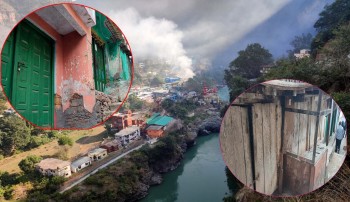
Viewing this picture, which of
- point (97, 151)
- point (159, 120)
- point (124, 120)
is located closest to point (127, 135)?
point (124, 120)

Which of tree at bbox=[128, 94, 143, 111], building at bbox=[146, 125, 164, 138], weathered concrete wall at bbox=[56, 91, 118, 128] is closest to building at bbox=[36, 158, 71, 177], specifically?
building at bbox=[146, 125, 164, 138]

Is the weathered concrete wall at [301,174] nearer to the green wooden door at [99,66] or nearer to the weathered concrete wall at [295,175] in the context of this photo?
the weathered concrete wall at [295,175]

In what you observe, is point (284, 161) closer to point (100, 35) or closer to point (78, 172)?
point (100, 35)

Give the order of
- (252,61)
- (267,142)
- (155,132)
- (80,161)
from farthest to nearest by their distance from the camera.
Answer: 1. (155,132)
2. (252,61)
3. (80,161)
4. (267,142)

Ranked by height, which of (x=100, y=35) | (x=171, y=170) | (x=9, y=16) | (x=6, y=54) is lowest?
(x=171, y=170)

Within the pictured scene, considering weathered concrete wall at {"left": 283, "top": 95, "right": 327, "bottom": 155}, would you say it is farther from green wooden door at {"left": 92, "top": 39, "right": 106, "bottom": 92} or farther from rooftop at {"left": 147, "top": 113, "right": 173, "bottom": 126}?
rooftop at {"left": 147, "top": 113, "right": 173, "bottom": 126}

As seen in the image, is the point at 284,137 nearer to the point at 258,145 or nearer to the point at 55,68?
the point at 258,145

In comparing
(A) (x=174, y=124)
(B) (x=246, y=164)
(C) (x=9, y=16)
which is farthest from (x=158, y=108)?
(C) (x=9, y=16)

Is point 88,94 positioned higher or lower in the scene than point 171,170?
higher
